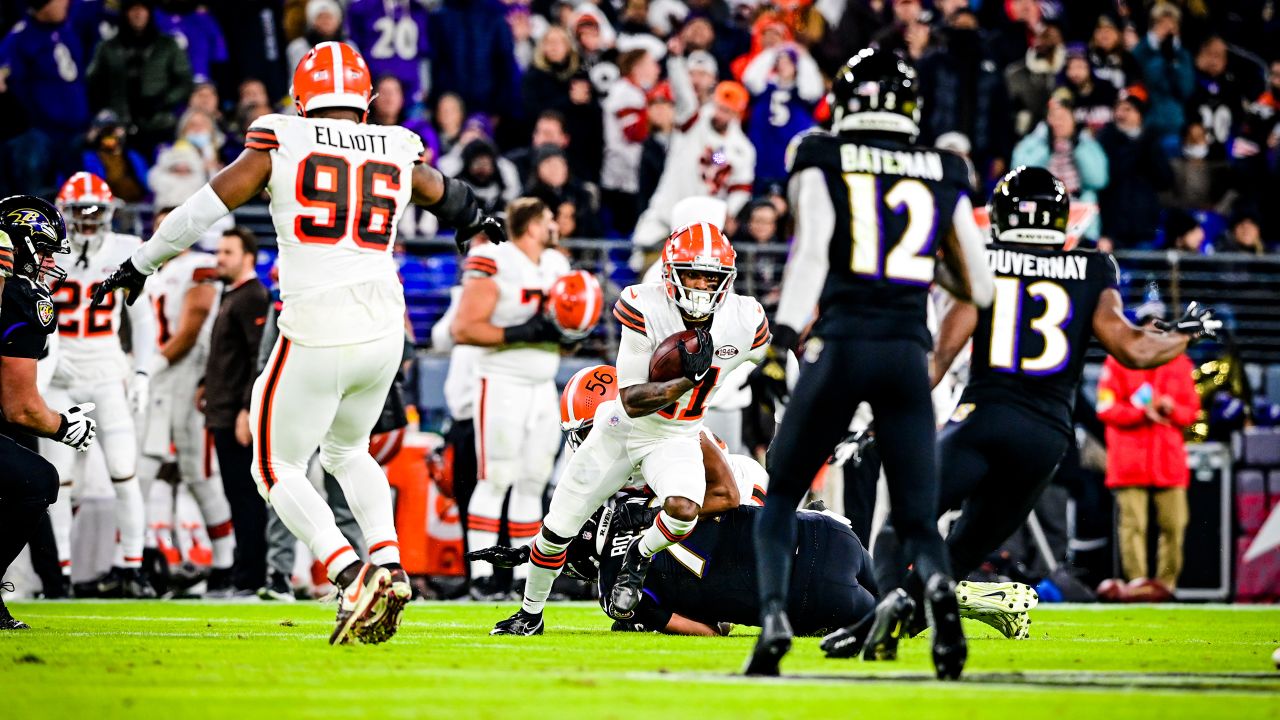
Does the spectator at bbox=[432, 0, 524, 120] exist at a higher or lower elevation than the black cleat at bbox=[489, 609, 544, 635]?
higher

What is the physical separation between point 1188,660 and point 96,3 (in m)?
11.8

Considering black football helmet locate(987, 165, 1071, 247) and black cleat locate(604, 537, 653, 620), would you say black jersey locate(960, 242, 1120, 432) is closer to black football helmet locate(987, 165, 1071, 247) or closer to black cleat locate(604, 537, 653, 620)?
black football helmet locate(987, 165, 1071, 247)

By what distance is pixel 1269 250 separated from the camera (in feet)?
50.5

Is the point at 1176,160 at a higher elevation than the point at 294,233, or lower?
higher

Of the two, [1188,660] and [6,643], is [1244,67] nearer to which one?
[1188,660]

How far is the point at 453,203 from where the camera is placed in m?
7.09

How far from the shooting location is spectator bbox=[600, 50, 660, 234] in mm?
15039

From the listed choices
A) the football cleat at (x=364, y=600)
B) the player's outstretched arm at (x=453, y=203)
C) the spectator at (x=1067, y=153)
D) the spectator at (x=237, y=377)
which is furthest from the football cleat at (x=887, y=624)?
the spectator at (x=1067, y=153)

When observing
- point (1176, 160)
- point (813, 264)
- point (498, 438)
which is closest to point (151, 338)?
point (498, 438)

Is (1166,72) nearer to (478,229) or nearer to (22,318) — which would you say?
(478,229)

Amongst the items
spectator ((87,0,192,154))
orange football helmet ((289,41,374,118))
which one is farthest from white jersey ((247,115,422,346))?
spectator ((87,0,192,154))

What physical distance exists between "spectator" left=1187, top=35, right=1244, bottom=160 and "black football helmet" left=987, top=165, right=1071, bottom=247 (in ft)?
34.4

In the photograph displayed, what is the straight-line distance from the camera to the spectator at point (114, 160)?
1362cm

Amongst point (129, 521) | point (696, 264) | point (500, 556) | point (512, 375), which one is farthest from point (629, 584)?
point (129, 521)
